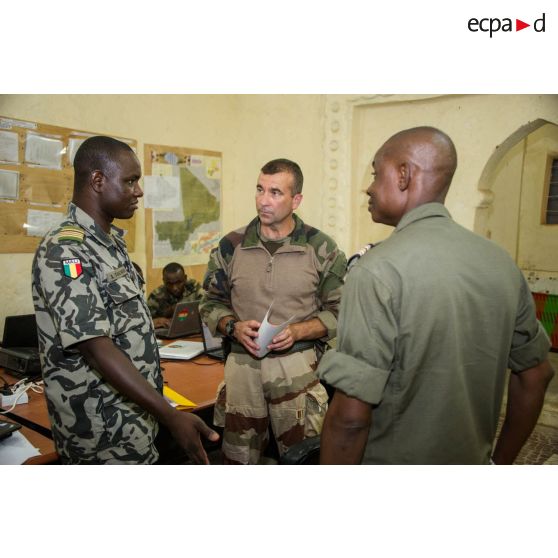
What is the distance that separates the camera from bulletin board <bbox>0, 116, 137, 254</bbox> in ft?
9.68

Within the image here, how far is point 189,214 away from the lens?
421 cm

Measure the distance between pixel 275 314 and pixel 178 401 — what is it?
1.84 feet

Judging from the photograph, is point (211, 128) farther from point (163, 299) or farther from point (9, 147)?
point (9, 147)

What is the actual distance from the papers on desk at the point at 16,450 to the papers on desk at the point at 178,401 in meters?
0.52

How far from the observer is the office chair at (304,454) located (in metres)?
1.23

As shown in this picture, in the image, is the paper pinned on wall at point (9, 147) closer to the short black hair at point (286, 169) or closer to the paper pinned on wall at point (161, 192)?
the paper pinned on wall at point (161, 192)

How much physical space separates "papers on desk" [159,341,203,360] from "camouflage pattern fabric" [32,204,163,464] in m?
1.02

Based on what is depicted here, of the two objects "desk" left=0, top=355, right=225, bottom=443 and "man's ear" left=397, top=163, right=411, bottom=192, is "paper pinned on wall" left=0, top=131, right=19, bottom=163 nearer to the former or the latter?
"desk" left=0, top=355, right=225, bottom=443

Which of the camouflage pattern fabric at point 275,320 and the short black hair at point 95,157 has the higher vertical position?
the short black hair at point 95,157

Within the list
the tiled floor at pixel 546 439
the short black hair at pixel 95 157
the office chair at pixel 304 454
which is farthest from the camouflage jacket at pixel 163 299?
the tiled floor at pixel 546 439

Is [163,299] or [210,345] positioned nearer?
[210,345]

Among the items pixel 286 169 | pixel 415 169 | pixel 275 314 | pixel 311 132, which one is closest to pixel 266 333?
pixel 275 314
